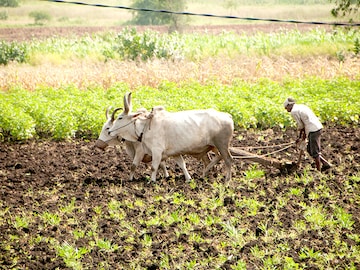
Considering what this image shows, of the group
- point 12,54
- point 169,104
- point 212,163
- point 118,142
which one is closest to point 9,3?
point 12,54

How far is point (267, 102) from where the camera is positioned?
15.3 m

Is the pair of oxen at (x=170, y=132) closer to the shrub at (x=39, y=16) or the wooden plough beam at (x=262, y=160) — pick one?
the wooden plough beam at (x=262, y=160)

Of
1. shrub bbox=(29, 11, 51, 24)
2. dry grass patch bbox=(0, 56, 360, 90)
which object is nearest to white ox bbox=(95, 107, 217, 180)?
dry grass patch bbox=(0, 56, 360, 90)

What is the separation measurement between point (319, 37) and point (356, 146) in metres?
18.9

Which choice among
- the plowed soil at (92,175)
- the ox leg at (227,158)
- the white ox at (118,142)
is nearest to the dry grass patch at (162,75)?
the plowed soil at (92,175)

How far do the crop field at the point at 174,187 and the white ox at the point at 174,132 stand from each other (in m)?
0.52

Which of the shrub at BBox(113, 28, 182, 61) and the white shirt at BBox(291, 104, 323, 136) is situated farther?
the shrub at BBox(113, 28, 182, 61)

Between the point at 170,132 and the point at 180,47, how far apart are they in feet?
58.5

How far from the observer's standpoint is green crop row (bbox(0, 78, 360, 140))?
1430 cm

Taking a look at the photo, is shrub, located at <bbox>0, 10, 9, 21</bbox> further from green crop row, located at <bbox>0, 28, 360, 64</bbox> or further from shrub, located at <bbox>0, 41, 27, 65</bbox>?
shrub, located at <bbox>0, 41, 27, 65</bbox>

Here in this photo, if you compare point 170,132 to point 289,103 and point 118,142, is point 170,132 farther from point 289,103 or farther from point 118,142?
point 289,103

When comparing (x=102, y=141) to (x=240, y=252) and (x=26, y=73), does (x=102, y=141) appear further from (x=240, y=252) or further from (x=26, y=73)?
(x=26, y=73)

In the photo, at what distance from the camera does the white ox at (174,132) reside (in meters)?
10.2

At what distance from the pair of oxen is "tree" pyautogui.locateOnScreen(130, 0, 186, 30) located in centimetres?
3370
